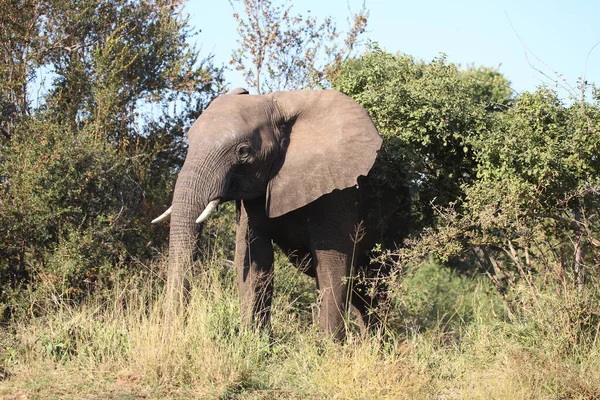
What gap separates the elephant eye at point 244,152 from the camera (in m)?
7.61

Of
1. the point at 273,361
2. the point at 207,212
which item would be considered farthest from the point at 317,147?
the point at 273,361

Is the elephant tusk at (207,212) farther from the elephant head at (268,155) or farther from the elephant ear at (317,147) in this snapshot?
the elephant ear at (317,147)

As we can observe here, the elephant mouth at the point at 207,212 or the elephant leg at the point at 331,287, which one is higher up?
the elephant mouth at the point at 207,212

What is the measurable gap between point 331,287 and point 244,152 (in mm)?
1597

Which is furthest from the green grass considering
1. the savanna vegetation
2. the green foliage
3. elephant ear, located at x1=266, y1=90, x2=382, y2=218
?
the green foliage

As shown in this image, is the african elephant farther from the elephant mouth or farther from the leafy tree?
the leafy tree

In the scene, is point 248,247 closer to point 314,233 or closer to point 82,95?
point 314,233

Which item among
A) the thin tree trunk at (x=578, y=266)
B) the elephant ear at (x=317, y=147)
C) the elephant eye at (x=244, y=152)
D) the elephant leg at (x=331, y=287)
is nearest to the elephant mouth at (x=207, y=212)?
the elephant eye at (x=244, y=152)

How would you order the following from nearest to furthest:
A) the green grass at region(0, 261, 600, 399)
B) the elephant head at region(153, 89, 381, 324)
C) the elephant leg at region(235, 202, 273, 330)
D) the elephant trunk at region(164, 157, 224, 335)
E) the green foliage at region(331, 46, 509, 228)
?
the green grass at region(0, 261, 600, 399) → the elephant trunk at region(164, 157, 224, 335) → the elephant head at region(153, 89, 381, 324) → the elephant leg at region(235, 202, 273, 330) → the green foliage at region(331, 46, 509, 228)

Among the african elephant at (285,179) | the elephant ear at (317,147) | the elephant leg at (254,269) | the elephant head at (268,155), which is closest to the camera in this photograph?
the elephant head at (268,155)

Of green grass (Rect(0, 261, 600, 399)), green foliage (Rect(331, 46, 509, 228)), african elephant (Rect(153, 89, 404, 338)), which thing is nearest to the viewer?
green grass (Rect(0, 261, 600, 399))

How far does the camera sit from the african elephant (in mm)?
7520

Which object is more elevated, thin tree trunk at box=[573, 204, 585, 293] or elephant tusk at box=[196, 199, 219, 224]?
elephant tusk at box=[196, 199, 219, 224]

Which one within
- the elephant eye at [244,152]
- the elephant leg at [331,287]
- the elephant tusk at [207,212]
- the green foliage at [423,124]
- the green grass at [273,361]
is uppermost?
the green foliage at [423,124]
